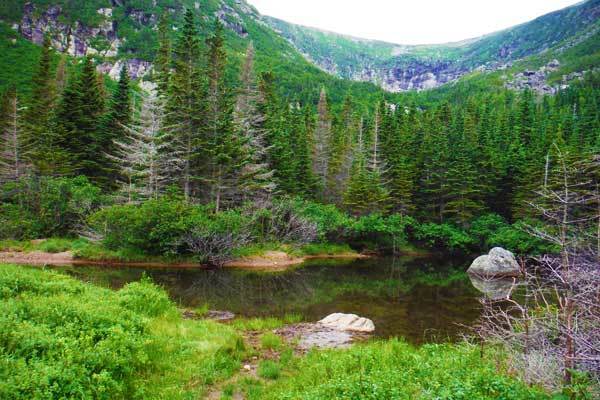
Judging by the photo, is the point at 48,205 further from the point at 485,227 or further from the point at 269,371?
the point at 485,227

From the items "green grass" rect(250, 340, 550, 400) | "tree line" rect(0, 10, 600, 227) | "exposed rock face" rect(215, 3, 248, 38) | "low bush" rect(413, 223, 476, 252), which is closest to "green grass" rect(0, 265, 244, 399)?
"green grass" rect(250, 340, 550, 400)

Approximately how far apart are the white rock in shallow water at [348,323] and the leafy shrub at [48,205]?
24.6m

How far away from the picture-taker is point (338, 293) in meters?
21.7

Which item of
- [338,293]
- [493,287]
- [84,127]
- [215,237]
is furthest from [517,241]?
[84,127]

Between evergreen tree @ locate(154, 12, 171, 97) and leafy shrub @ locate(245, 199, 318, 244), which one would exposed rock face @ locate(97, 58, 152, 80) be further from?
leafy shrub @ locate(245, 199, 318, 244)

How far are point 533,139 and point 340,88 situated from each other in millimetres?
95354

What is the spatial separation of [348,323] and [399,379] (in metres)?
7.95

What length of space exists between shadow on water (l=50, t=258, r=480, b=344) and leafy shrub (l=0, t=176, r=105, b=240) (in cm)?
854

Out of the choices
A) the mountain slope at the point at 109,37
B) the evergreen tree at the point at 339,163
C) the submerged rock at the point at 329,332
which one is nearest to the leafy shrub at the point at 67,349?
the submerged rock at the point at 329,332

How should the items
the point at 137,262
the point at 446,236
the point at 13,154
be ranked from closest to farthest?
the point at 137,262 < the point at 13,154 < the point at 446,236

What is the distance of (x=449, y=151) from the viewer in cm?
5106

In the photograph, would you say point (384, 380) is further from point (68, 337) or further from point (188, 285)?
point (188, 285)

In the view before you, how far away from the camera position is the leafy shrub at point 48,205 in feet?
100

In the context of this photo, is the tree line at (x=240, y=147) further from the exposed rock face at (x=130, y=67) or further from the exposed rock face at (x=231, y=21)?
the exposed rock face at (x=231, y=21)
